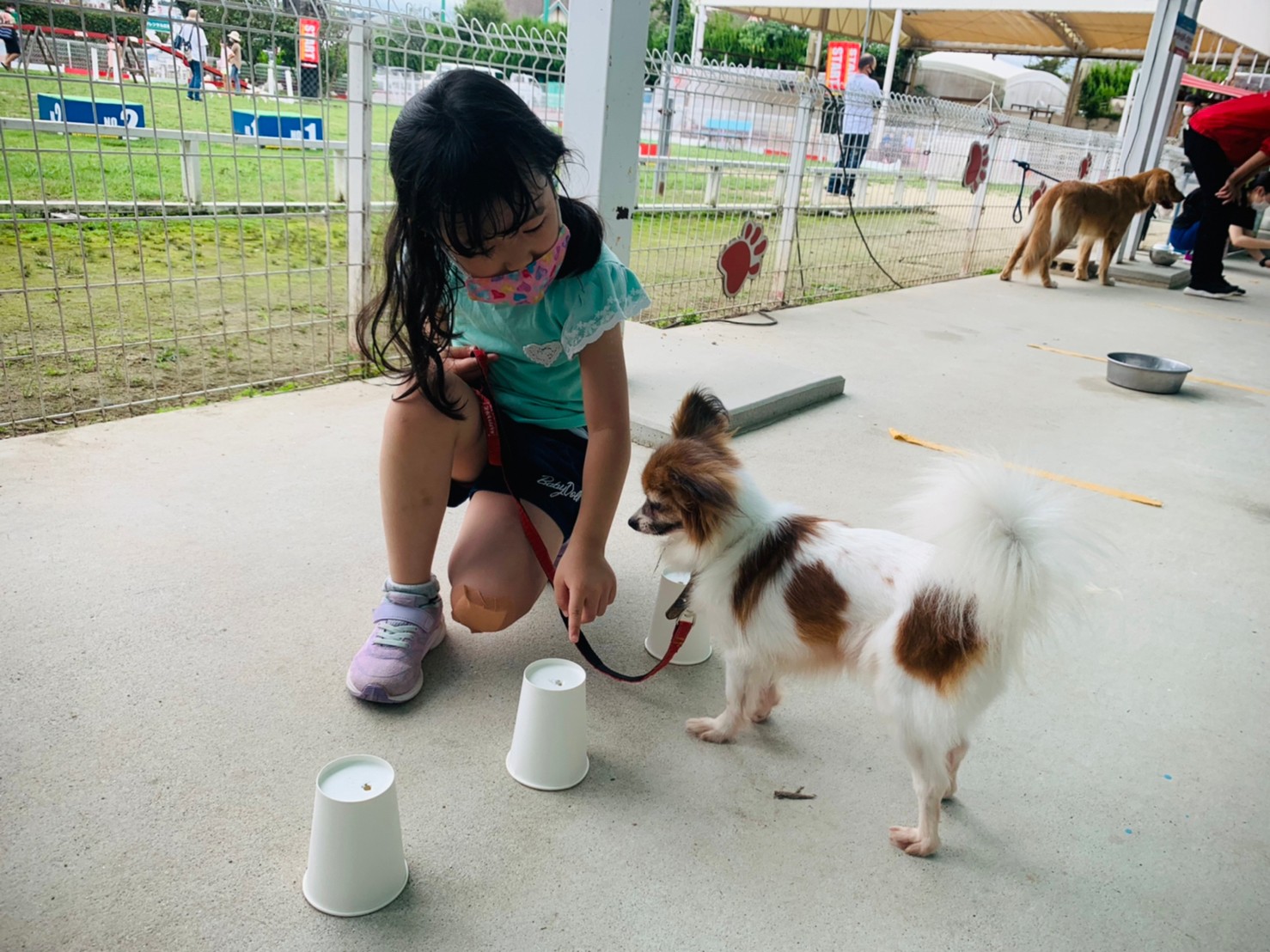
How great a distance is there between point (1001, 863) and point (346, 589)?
1.68m

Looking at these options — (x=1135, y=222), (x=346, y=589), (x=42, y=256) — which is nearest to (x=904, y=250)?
(x=1135, y=222)

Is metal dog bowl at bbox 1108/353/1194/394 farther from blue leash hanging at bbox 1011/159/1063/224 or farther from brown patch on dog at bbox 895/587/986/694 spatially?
blue leash hanging at bbox 1011/159/1063/224

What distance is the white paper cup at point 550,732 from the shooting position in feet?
5.41

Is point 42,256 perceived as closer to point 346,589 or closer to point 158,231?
point 158,231

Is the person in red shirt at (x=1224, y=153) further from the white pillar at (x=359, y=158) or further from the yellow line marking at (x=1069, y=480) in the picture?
the white pillar at (x=359, y=158)

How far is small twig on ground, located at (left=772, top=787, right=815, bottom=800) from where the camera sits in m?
1.75

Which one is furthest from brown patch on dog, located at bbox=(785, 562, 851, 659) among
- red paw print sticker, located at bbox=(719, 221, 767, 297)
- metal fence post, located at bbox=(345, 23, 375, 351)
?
red paw print sticker, located at bbox=(719, 221, 767, 297)

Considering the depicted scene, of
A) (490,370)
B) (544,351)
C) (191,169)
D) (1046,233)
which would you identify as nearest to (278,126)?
(191,169)

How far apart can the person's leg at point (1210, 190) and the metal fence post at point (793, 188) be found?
15.0 ft

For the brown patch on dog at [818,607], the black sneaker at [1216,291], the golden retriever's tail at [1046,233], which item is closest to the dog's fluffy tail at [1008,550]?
the brown patch on dog at [818,607]

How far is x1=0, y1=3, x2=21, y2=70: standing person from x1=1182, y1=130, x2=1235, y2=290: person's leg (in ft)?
29.8

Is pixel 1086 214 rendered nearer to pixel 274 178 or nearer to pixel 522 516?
pixel 274 178

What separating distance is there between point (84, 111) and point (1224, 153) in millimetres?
9196

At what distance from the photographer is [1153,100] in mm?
10031
